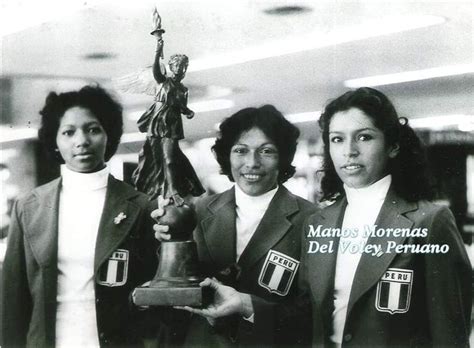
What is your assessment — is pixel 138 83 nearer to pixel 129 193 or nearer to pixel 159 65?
pixel 159 65

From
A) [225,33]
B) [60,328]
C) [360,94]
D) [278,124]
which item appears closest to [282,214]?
[278,124]

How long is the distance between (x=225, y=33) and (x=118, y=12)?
0.56 metres

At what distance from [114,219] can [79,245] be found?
0.70 feet

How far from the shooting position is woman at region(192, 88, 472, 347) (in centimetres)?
314

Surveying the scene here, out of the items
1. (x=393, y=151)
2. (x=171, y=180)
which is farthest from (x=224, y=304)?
(x=393, y=151)

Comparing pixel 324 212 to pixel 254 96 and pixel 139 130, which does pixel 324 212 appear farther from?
pixel 139 130

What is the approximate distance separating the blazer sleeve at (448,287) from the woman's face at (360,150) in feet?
1.10

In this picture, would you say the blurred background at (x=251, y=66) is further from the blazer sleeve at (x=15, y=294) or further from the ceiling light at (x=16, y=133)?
the blazer sleeve at (x=15, y=294)

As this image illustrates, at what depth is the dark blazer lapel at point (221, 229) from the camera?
340 cm

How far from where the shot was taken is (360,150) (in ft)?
10.6

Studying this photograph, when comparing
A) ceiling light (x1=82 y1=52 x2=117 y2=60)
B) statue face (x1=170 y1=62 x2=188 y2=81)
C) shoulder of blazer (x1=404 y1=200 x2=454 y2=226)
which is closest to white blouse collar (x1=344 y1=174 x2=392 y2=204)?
shoulder of blazer (x1=404 y1=200 x2=454 y2=226)

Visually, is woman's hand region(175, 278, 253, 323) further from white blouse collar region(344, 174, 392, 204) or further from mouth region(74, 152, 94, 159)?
mouth region(74, 152, 94, 159)

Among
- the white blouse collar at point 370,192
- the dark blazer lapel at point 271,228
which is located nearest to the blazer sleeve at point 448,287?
the white blouse collar at point 370,192

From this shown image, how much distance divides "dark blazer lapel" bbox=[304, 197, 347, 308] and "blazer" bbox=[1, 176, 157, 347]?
0.79 meters
